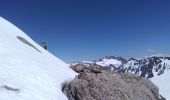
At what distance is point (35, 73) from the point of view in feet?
68.6

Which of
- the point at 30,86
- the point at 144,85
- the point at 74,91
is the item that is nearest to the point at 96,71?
the point at 74,91

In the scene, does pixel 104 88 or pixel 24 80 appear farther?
pixel 104 88

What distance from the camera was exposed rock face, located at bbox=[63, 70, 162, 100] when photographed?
20547 millimetres

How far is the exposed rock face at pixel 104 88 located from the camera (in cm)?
2055

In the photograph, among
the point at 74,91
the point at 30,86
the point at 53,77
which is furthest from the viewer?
the point at 53,77

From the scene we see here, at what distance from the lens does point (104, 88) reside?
20.9 m

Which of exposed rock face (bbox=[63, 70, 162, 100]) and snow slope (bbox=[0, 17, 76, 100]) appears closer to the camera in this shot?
snow slope (bbox=[0, 17, 76, 100])

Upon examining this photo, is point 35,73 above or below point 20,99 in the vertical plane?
above

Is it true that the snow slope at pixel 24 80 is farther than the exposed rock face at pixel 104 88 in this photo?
No

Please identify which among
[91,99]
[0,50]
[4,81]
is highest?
[0,50]

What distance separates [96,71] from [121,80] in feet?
7.36

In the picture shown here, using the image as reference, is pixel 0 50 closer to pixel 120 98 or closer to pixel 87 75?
pixel 87 75

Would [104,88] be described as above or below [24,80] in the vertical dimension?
below

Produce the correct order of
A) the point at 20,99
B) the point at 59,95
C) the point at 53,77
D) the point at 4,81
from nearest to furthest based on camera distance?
the point at 20,99, the point at 4,81, the point at 59,95, the point at 53,77
